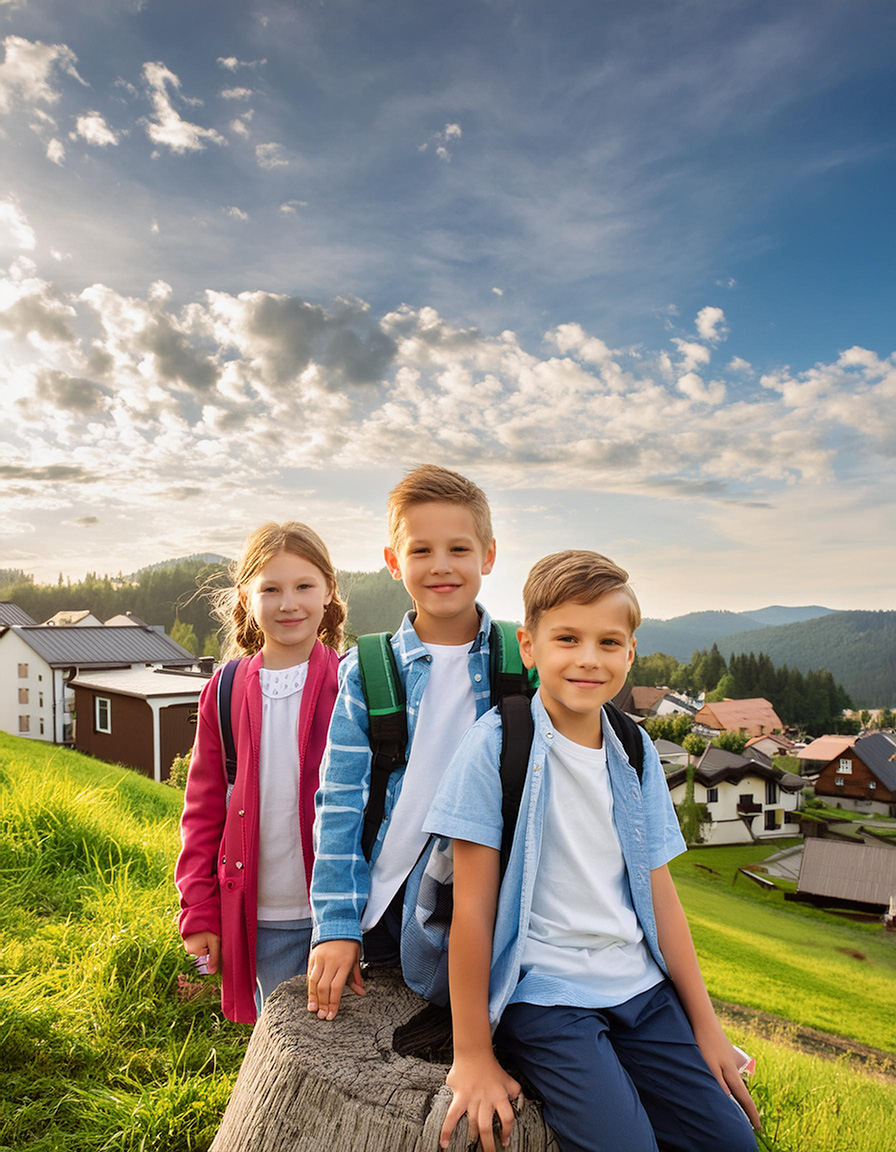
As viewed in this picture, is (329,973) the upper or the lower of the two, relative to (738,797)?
upper

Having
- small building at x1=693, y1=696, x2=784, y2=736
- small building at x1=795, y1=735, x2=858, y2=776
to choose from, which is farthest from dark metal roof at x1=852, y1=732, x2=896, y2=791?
small building at x1=693, y1=696, x2=784, y2=736

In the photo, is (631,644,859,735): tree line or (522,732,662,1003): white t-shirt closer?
(522,732,662,1003): white t-shirt

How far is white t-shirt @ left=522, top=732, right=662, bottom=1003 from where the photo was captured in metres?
1.77

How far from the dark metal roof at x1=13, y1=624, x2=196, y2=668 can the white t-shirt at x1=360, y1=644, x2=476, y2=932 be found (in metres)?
32.9

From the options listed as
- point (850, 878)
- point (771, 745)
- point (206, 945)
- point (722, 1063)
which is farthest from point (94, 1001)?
point (771, 745)

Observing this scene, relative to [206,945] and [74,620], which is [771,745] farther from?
[206,945]

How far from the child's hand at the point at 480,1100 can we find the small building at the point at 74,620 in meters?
36.3

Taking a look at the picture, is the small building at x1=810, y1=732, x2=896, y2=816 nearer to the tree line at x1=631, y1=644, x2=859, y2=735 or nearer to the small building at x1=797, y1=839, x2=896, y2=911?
the tree line at x1=631, y1=644, x2=859, y2=735

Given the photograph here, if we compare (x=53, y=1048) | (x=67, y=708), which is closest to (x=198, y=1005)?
(x=53, y=1048)

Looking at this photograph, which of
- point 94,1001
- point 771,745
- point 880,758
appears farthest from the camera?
point 771,745

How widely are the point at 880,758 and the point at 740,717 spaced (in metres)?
11.5

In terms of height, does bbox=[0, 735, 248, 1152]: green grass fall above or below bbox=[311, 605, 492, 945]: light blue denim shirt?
below

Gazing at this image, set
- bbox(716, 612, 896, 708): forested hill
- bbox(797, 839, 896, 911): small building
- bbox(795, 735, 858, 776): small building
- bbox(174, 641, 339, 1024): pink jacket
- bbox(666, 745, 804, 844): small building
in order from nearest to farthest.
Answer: bbox(174, 641, 339, 1024): pink jacket < bbox(797, 839, 896, 911): small building < bbox(666, 745, 804, 844): small building < bbox(795, 735, 858, 776): small building < bbox(716, 612, 896, 708): forested hill

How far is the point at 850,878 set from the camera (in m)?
43.8
